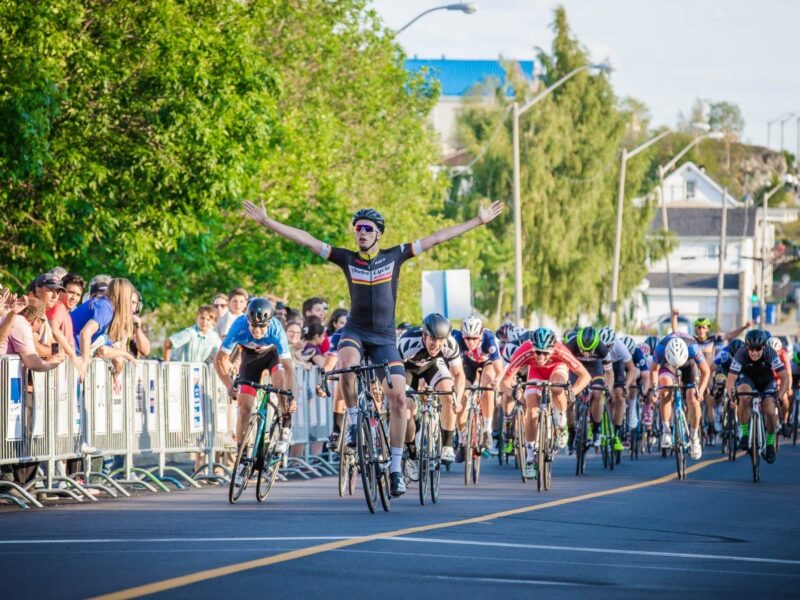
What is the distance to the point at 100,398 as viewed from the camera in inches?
706

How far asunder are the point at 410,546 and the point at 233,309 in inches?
446

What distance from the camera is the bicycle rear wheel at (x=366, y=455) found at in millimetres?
14289

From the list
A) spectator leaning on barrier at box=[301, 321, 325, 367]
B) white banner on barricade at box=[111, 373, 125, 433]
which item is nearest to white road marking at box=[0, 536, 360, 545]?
white banner on barricade at box=[111, 373, 125, 433]

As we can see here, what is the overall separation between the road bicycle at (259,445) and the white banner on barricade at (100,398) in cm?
206

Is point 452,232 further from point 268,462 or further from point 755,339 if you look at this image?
point 755,339

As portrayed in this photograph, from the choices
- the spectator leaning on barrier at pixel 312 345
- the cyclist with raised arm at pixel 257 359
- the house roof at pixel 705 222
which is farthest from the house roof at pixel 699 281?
the cyclist with raised arm at pixel 257 359

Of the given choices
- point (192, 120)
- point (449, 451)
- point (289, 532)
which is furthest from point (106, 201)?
point (289, 532)

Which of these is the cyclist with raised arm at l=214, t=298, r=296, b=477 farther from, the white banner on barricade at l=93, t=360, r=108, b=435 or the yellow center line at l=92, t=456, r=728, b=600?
the yellow center line at l=92, t=456, r=728, b=600

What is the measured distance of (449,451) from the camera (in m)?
17.1

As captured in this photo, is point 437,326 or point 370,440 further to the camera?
point 437,326

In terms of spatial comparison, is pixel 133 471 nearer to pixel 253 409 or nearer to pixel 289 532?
pixel 253 409

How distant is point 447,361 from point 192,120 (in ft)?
41.2

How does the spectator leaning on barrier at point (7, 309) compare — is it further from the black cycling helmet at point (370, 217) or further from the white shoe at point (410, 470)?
the white shoe at point (410, 470)

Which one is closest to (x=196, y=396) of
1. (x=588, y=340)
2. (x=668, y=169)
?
(x=588, y=340)
